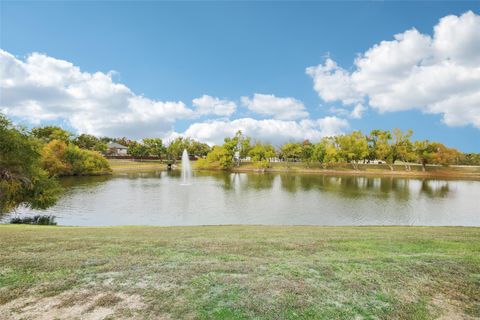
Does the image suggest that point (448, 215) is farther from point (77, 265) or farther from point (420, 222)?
point (77, 265)

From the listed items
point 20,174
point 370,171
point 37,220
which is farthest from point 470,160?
point 20,174

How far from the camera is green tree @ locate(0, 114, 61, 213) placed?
800 inches

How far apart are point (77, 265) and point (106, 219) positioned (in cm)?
1739

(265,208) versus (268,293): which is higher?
(268,293)

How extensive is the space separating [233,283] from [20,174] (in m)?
22.0

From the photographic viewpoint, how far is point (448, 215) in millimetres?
24594

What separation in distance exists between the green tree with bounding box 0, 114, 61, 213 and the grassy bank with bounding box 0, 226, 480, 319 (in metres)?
16.0

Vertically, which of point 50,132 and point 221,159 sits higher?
point 50,132

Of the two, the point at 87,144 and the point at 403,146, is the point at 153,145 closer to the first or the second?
the point at 87,144

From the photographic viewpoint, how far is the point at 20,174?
68.5 ft

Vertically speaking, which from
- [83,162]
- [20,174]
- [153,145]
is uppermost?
[153,145]

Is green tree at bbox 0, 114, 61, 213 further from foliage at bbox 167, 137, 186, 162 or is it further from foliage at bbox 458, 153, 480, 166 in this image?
foliage at bbox 458, 153, 480, 166

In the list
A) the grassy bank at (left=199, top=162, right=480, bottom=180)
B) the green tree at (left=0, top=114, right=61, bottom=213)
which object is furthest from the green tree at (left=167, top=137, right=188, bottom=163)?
the green tree at (left=0, top=114, right=61, bottom=213)

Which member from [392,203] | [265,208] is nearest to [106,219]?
[265,208]
